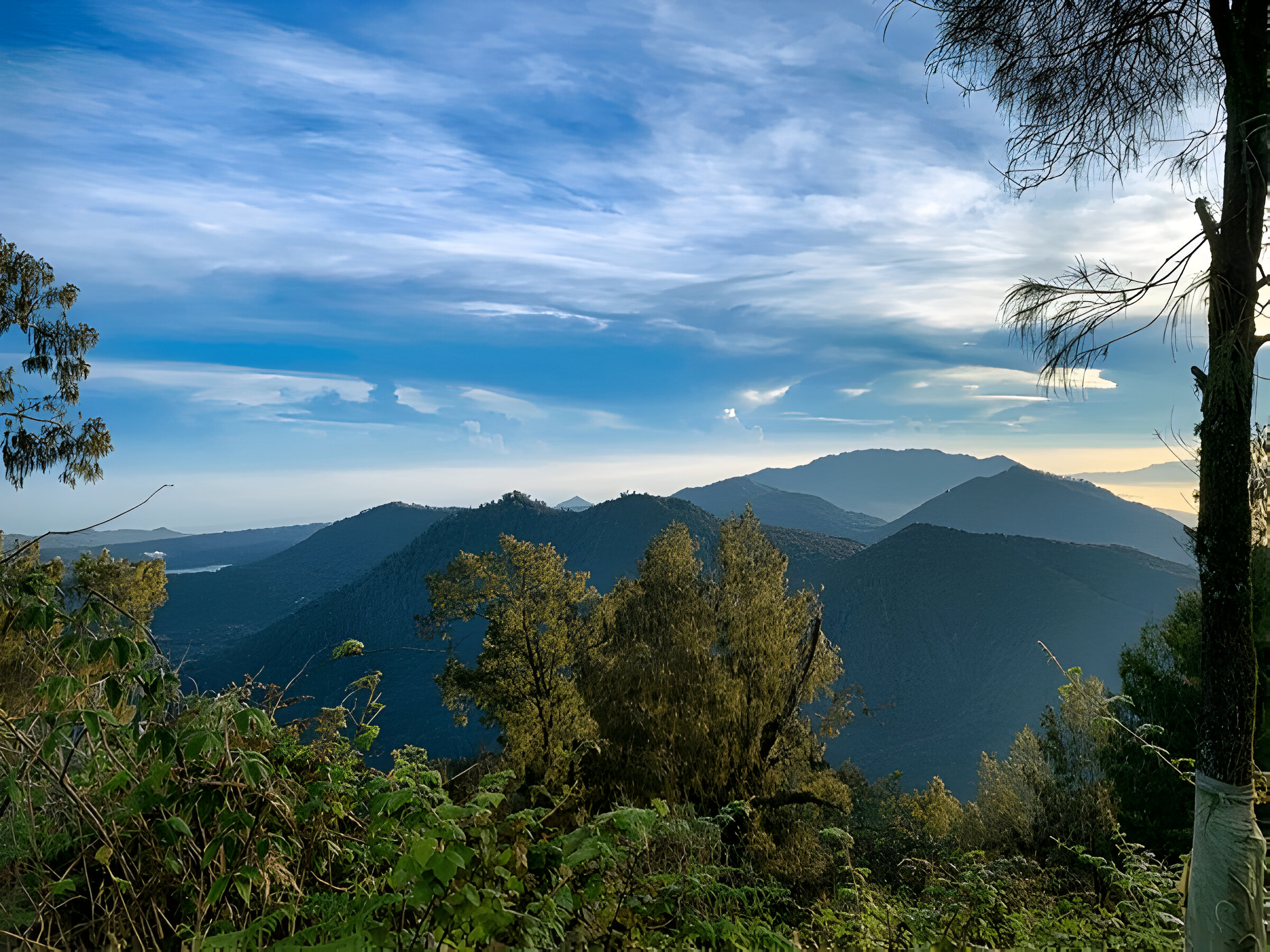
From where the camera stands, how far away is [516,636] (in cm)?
2064

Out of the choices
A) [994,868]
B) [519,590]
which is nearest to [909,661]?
[519,590]

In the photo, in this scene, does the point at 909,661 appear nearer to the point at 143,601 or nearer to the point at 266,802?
the point at 143,601

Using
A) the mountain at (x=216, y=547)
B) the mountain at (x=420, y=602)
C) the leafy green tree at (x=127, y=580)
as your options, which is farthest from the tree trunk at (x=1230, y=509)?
the mountain at (x=216, y=547)

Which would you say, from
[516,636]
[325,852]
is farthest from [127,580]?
[325,852]

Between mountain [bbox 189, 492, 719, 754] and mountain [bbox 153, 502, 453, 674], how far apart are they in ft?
27.0

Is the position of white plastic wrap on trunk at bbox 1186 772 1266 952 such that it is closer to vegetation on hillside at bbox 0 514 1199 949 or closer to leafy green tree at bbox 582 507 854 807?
vegetation on hillside at bbox 0 514 1199 949

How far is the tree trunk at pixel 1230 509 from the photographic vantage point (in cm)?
299

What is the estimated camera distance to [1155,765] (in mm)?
13875

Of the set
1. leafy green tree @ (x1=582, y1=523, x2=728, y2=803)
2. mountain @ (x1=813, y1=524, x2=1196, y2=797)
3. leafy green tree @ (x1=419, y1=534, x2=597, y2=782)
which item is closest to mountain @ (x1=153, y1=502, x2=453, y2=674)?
leafy green tree @ (x1=419, y1=534, x2=597, y2=782)

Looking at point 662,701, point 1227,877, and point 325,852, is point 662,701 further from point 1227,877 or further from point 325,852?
point 325,852

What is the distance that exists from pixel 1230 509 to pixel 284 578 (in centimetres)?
14408

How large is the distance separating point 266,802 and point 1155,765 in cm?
1741

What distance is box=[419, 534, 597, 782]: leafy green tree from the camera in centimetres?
2017

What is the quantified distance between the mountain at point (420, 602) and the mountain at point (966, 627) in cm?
3037
